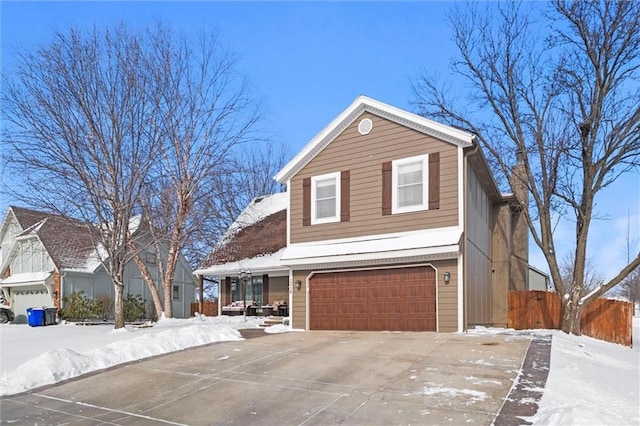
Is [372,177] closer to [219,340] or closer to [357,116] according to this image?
[357,116]

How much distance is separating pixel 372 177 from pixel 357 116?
197 centimetres

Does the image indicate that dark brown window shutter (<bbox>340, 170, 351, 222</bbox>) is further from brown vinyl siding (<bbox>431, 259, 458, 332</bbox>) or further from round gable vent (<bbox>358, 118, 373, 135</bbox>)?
brown vinyl siding (<bbox>431, 259, 458, 332</bbox>)

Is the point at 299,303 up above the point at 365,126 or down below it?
below

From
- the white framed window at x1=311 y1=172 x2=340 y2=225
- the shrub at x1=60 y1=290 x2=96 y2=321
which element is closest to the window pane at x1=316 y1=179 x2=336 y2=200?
the white framed window at x1=311 y1=172 x2=340 y2=225

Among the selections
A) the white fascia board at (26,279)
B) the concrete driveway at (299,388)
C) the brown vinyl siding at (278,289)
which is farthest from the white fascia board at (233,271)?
the white fascia board at (26,279)

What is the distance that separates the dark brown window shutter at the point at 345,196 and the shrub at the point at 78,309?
14.2m

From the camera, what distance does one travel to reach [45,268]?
88.9 ft

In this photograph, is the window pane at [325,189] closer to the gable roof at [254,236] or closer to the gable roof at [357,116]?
the gable roof at [357,116]

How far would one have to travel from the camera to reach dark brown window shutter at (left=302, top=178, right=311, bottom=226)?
17.5 m

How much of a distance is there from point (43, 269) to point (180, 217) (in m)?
11.2

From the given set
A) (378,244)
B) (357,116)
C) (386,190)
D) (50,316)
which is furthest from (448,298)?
(50,316)

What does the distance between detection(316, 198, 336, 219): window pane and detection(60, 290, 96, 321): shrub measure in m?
13.3

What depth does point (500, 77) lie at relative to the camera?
19234mm

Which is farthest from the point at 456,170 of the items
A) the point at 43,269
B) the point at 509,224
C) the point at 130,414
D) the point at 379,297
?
the point at 43,269
